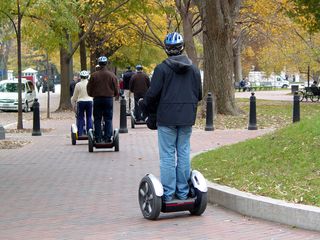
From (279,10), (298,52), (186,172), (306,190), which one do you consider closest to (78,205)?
(186,172)

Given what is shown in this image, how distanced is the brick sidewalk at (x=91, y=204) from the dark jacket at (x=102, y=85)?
1249 mm

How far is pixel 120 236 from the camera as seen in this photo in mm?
6426

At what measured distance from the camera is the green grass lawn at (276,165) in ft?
23.8

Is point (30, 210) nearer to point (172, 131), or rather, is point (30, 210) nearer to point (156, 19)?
point (172, 131)

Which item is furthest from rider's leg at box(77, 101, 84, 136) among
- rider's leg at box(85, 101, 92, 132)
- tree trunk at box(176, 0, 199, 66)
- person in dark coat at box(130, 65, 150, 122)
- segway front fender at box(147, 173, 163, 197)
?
tree trunk at box(176, 0, 199, 66)

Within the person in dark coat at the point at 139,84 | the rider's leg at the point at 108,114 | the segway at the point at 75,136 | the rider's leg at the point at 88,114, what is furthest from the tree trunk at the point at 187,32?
the rider's leg at the point at 108,114

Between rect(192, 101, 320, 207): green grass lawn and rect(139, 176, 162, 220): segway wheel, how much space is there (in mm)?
1210

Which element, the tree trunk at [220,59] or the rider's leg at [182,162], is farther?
the tree trunk at [220,59]

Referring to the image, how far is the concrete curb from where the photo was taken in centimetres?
639

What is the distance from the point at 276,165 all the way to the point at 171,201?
6.43ft

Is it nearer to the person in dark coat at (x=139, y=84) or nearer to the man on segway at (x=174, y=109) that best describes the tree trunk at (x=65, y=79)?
the person in dark coat at (x=139, y=84)

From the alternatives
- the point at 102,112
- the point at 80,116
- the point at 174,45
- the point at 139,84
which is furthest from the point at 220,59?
the point at 174,45

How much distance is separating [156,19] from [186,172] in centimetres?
3328

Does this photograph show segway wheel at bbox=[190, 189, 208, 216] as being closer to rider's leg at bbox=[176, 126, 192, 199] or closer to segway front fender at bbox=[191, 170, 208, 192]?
segway front fender at bbox=[191, 170, 208, 192]
